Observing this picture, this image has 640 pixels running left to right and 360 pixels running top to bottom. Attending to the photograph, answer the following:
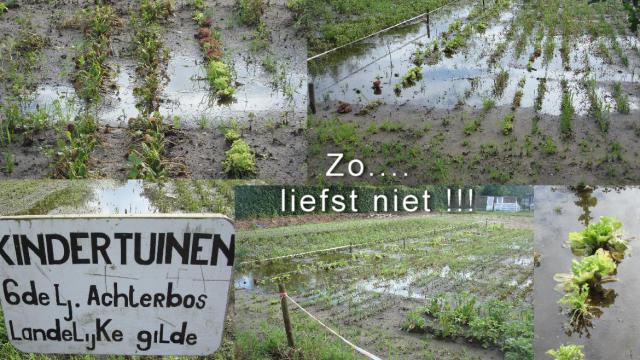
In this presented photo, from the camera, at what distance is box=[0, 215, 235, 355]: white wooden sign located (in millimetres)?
3055

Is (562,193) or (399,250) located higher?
(562,193)

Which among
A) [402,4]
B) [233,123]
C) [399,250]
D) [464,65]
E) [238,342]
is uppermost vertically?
[402,4]

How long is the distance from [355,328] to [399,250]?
754 millimetres

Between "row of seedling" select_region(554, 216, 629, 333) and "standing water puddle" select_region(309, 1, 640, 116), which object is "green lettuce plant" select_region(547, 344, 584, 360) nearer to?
"row of seedling" select_region(554, 216, 629, 333)

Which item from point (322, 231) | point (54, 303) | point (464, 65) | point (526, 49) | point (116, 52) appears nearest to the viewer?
point (54, 303)

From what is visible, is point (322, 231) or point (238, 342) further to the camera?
point (322, 231)

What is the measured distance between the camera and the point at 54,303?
318 cm

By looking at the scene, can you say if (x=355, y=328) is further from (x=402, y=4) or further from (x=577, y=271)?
(x=402, y=4)

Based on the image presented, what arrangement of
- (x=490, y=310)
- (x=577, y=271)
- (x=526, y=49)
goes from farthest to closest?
1. (x=526, y=49)
2. (x=490, y=310)
3. (x=577, y=271)

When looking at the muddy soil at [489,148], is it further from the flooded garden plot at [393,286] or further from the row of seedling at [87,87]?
the row of seedling at [87,87]

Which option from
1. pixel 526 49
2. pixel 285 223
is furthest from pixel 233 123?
pixel 526 49

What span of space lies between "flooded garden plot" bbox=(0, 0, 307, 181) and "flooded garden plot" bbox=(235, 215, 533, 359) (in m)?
0.98

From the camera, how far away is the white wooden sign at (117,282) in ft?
10.0

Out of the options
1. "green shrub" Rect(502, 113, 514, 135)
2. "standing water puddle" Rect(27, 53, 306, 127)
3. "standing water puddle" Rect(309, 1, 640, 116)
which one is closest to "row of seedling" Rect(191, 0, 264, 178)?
"standing water puddle" Rect(27, 53, 306, 127)
